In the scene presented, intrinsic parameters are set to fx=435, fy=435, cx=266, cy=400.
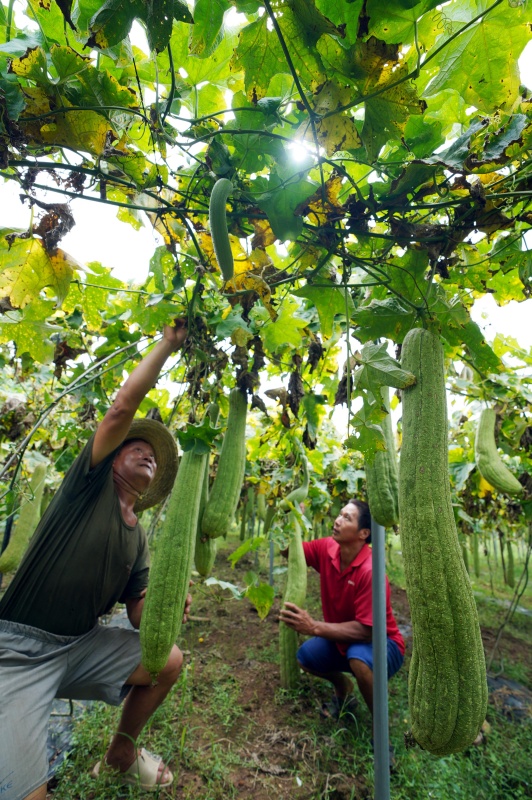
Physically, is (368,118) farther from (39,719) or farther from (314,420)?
(39,719)

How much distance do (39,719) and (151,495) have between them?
1.45m

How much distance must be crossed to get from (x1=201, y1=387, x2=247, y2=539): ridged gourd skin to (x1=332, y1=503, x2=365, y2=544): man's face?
2096 mm

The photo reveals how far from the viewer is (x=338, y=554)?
4516mm

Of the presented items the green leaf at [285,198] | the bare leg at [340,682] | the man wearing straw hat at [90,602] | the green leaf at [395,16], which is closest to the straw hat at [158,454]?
the man wearing straw hat at [90,602]

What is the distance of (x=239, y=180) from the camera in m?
1.49

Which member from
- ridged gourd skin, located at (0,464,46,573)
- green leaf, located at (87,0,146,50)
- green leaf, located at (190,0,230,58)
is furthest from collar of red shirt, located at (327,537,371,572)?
green leaf, located at (87,0,146,50)

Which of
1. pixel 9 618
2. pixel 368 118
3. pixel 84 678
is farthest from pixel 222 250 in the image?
pixel 84 678

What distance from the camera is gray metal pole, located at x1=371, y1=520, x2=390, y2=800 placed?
2.17 meters

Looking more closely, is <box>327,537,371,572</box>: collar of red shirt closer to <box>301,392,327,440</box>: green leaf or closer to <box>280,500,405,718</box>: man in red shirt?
<box>280,500,405,718</box>: man in red shirt

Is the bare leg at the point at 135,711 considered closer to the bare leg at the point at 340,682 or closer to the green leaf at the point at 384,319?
the bare leg at the point at 340,682

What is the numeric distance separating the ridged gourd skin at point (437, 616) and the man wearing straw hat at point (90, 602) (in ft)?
4.27

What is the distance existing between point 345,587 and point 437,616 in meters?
3.21

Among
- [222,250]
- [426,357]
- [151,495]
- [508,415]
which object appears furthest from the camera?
[508,415]

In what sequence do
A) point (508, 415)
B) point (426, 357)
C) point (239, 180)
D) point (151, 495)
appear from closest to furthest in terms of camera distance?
point (239, 180)
point (426, 357)
point (151, 495)
point (508, 415)
